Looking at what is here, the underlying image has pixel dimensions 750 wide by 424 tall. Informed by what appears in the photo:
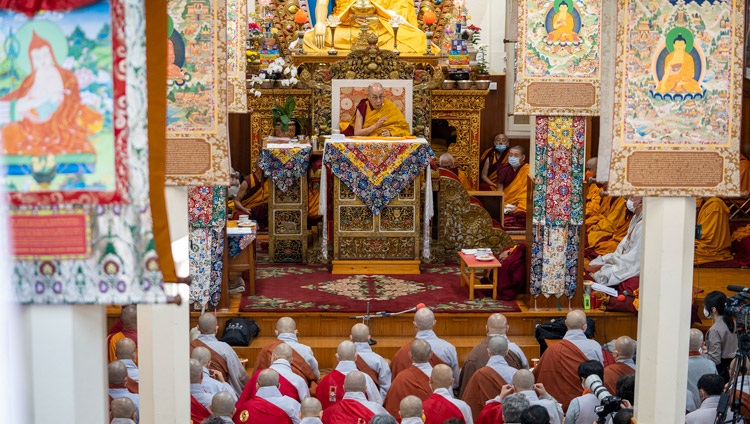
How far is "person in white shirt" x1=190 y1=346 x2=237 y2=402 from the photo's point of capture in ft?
30.2

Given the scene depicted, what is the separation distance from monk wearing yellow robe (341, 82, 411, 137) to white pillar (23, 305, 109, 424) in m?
9.11

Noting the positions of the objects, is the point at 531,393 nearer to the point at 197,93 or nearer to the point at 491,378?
the point at 491,378

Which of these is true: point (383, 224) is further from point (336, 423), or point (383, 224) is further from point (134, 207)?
point (134, 207)

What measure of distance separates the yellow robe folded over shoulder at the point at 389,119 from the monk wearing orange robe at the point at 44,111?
9247 millimetres

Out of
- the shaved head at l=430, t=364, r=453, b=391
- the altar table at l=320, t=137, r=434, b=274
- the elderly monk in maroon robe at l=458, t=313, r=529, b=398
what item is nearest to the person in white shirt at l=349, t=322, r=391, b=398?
the elderly monk in maroon robe at l=458, t=313, r=529, b=398

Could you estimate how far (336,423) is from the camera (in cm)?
844

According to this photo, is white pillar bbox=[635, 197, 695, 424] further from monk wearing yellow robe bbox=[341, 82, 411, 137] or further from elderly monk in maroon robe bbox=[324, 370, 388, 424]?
monk wearing yellow robe bbox=[341, 82, 411, 137]

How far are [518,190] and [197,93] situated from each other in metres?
9.09

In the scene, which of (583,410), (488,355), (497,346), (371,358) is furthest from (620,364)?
(371,358)

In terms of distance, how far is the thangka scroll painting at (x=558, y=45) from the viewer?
11.3 metres

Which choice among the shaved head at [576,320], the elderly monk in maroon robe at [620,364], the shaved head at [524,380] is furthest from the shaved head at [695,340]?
the shaved head at [524,380]

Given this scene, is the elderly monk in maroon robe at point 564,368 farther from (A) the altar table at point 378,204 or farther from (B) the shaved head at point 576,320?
(A) the altar table at point 378,204

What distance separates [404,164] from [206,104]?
541cm

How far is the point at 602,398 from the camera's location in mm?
8695
